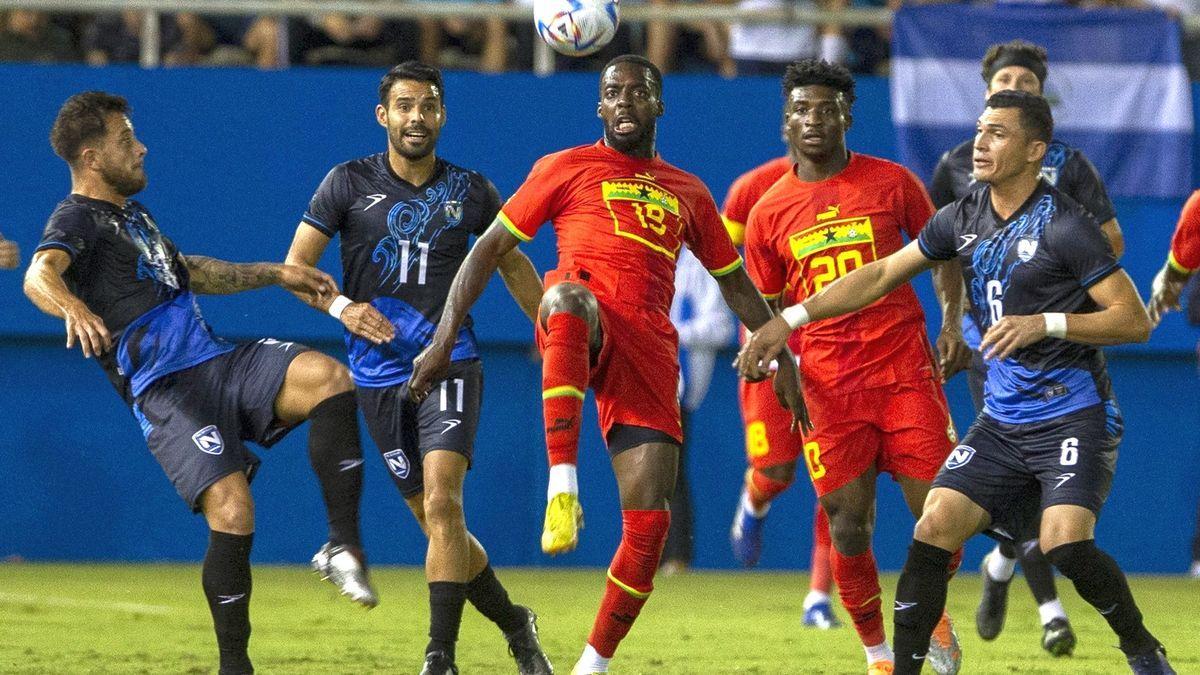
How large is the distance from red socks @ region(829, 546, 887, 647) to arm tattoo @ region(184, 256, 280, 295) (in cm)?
276

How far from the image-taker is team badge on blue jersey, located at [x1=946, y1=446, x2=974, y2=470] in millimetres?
6543

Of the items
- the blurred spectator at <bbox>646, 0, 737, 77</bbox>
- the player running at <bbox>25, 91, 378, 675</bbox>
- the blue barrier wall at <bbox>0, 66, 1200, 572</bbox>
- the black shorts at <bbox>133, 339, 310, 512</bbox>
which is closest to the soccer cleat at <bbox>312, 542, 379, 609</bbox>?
the player running at <bbox>25, 91, 378, 675</bbox>

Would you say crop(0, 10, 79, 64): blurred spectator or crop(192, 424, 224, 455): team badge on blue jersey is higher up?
crop(0, 10, 79, 64): blurred spectator

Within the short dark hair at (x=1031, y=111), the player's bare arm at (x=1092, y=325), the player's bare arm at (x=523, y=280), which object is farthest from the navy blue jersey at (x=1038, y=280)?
the player's bare arm at (x=523, y=280)

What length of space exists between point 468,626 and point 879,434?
3.13 metres

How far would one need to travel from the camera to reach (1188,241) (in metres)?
8.23

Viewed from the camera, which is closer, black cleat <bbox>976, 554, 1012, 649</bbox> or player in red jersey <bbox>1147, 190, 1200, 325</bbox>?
player in red jersey <bbox>1147, 190, 1200, 325</bbox>

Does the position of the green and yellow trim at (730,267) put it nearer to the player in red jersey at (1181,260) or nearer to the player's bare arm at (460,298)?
the player's bare arm at (460,298)

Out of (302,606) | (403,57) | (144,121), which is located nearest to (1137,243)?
(403,57)

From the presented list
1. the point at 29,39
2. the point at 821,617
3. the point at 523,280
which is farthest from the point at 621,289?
the point at 29,39

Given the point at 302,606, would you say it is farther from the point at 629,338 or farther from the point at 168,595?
the point at 629,338

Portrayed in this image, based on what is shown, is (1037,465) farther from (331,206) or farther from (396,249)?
(331,206)

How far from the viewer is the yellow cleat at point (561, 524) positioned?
6375 mm

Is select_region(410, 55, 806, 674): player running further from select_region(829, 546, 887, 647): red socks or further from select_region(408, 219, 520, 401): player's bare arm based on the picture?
select_region(829, 546, 887, 647): red socks
